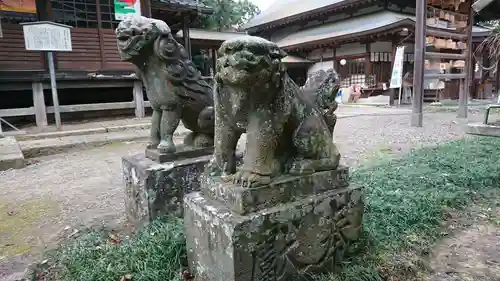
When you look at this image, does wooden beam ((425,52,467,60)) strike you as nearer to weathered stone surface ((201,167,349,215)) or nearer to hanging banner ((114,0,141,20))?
weathered stone surface ((201,167,349,215))

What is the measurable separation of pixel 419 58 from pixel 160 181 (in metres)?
7.36

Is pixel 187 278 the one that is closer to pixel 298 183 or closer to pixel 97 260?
pixel 97 260

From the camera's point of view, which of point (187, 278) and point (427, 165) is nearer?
point (187, 278)

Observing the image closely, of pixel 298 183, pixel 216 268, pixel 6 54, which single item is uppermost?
pixel 6 54

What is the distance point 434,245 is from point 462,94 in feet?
28.5

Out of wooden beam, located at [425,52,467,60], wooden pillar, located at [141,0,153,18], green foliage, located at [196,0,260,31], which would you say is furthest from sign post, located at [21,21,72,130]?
green foliage, located at [196,0,260,31]

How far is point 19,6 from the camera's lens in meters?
8.13

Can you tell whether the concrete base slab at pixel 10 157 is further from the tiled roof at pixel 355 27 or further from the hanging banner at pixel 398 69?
the tiled roof at pixel 355 27

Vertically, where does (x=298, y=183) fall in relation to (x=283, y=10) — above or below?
below

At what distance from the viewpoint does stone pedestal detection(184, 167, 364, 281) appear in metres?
1.66

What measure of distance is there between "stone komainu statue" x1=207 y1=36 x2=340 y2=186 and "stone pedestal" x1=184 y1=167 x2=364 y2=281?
8 cm

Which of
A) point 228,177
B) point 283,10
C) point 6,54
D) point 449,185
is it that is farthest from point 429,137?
point 283,10

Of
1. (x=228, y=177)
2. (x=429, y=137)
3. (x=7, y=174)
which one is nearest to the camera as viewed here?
(x=228, y=177)

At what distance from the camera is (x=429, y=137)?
21.3 ft
